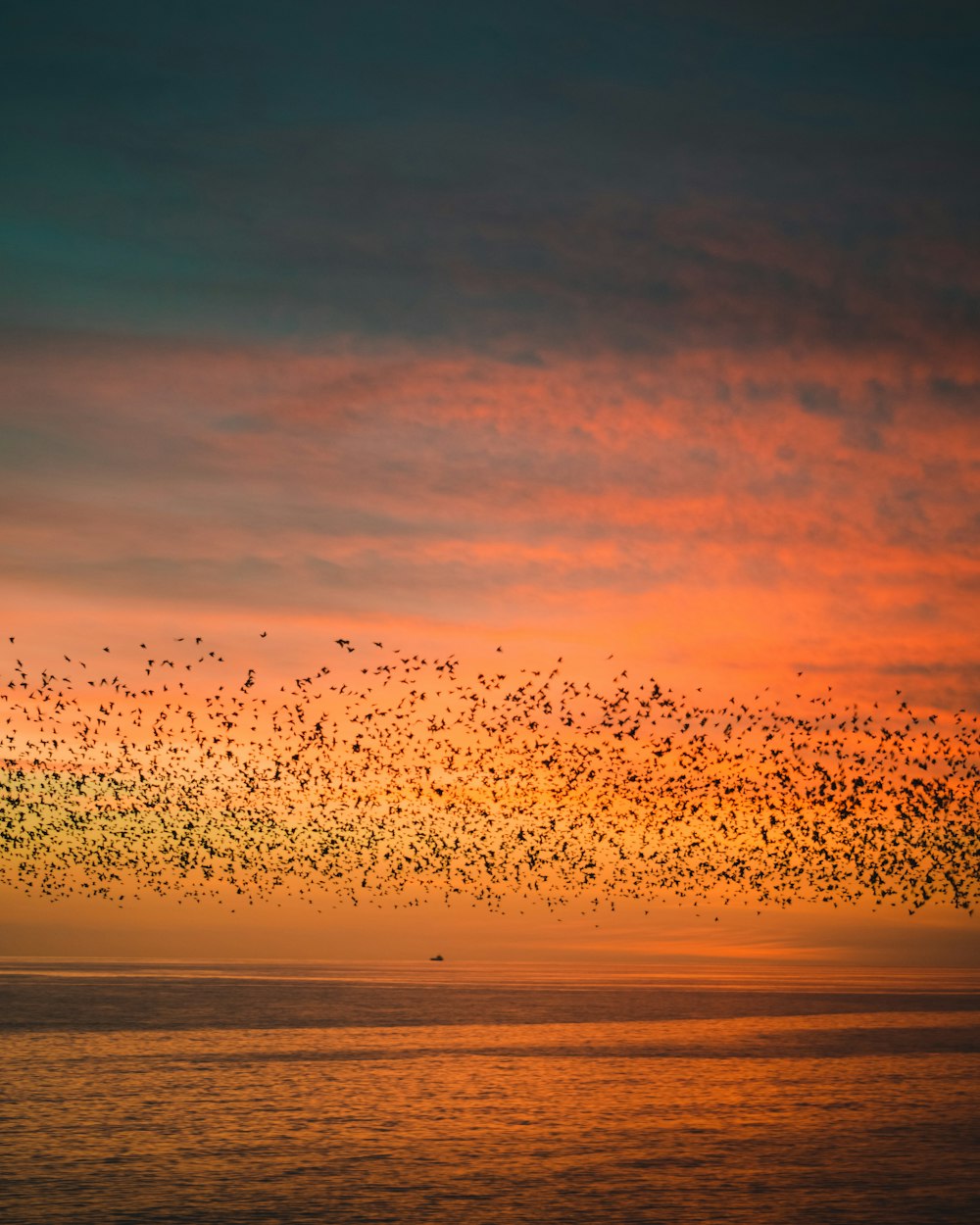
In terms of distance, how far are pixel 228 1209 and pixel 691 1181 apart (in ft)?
33.7

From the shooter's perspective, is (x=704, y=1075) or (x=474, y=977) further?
(x=474, y=977)

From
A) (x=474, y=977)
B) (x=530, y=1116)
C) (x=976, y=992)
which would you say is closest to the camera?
(x=530, y=1116)

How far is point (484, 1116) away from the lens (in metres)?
40.3

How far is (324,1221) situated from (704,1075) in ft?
86.7

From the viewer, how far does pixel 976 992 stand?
114 m

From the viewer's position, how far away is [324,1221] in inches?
1049

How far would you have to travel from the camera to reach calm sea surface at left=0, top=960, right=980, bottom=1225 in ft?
93.9

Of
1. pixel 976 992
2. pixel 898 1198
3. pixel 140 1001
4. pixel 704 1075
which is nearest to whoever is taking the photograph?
pixel 898 1198

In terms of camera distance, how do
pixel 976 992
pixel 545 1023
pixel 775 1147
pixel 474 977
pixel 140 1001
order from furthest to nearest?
pixel 474 977 < pixel 976 992 < pixel 140 1001 < pixel 545 1023 < pixel 775 1147

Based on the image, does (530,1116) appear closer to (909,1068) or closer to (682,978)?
(909,1068)

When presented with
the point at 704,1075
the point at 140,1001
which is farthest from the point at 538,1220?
the point at 140,1001

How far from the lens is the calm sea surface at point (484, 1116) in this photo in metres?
28.6

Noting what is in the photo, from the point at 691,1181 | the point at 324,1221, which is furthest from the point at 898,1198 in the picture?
the point at 324,1221

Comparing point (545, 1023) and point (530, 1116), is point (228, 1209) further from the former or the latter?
point (545, 1023)
